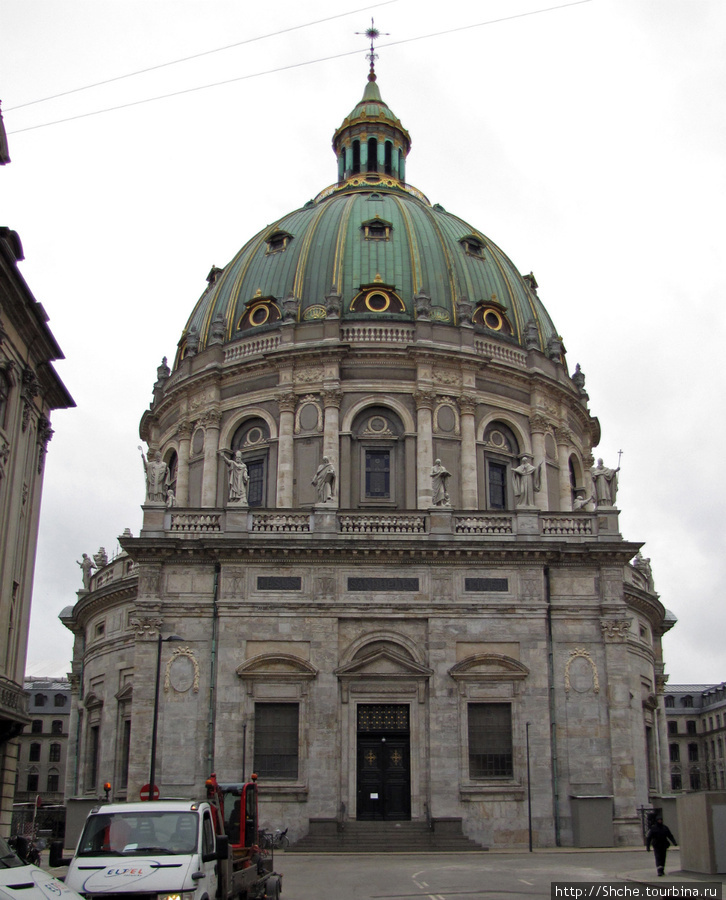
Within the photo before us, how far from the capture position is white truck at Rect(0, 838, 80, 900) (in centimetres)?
1105

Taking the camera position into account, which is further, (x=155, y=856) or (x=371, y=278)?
(x=371, y=278)

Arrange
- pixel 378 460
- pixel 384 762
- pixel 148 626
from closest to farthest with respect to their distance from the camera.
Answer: pixel 384 762 → pixel 148 626 → pixel 378 460

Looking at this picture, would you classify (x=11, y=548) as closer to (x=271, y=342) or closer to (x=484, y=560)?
(x=484, y=560)

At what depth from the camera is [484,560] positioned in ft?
128

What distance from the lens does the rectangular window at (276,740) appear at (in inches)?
1447

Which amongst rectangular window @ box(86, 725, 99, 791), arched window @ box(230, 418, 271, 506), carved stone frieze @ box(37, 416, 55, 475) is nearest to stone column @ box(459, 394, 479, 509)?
arched window @ box(230, 418, 271, 506)

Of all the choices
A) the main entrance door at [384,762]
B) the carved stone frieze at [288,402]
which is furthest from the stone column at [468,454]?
the main entrance door at [384,762]

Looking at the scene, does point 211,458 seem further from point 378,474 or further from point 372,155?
point 372,155

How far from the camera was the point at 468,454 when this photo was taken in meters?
46.9

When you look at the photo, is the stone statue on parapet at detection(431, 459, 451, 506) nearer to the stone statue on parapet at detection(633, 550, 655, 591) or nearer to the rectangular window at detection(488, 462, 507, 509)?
the rectangular window at detection(488, 462, 507, 509)

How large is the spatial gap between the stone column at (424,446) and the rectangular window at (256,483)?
716cm

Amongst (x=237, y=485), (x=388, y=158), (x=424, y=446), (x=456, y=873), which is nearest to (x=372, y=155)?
(x=388, y=158)

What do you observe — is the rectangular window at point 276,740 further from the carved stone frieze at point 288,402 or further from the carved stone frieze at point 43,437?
the carved stone frieze at point 288,402

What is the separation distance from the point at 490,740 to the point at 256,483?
1651cm
